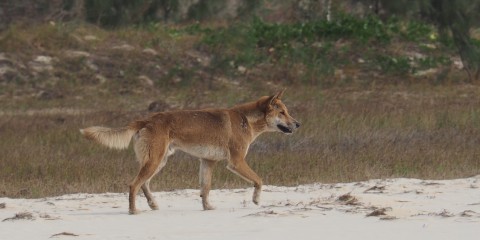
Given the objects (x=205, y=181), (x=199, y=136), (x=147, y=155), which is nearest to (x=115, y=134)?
(x=147, y=155)

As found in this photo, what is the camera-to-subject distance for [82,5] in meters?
28.0

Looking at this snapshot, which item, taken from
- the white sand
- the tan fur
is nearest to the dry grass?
the white sand

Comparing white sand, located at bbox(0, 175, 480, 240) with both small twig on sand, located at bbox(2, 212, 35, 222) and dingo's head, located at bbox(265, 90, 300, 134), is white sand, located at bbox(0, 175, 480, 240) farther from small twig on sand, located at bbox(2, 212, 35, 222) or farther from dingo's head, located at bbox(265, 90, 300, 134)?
dingo's head, located at bbox(265, 90, 300, 134)

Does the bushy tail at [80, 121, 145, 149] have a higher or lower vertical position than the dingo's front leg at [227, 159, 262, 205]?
higher

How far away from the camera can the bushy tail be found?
10617 mm

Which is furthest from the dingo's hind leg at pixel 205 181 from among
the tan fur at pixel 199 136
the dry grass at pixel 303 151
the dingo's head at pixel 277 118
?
the dry grass at pixel 303 151

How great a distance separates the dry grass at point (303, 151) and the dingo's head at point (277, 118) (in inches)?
64.5

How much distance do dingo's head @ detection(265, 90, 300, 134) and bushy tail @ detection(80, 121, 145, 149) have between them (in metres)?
1.63

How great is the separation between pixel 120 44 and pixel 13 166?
45.4 feet

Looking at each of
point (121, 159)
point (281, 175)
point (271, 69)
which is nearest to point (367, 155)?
point (281, 175)

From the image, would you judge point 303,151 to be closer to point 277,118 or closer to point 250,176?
point 277,118

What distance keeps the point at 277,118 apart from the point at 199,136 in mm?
1182

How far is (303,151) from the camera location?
51.9 ft

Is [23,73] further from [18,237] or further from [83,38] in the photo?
[18,237]
